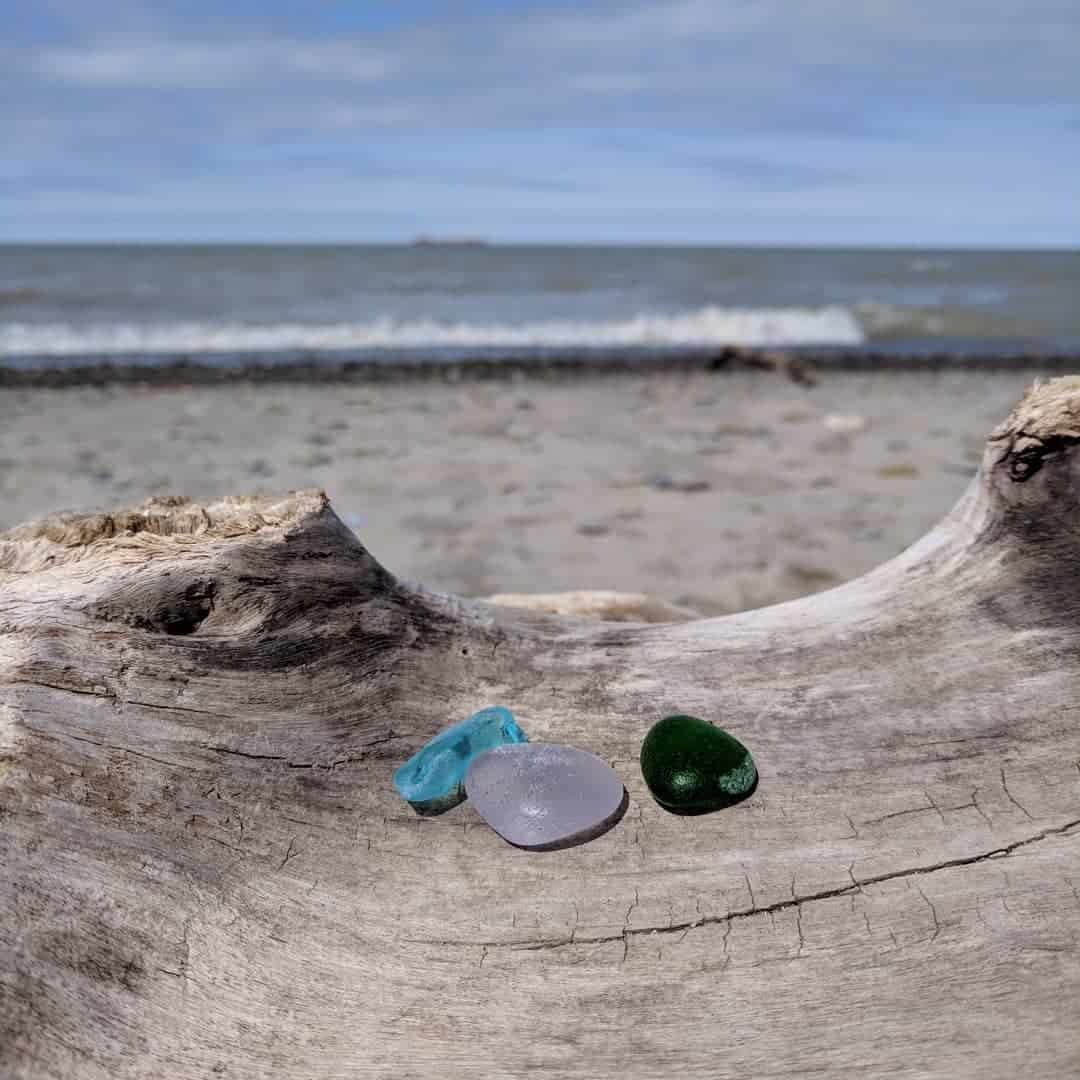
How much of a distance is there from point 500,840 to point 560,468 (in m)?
4.42

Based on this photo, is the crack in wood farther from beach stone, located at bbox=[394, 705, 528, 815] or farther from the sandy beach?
the sandy beach

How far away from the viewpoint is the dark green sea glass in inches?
56.1

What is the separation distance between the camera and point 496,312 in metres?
17.4

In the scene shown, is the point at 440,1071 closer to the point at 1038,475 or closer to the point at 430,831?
the point at 430,831

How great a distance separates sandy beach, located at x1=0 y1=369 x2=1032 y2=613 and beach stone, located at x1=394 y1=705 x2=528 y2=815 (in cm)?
231

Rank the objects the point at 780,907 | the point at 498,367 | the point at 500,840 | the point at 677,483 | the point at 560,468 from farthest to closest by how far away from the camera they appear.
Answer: the point at 498,367
the point at 560,468
the point at 677,483
the point at 500,840
the point at 780,907

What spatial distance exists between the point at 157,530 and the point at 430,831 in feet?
2.17

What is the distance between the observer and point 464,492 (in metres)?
5.25

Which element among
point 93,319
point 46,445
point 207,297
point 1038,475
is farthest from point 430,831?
point 207,297

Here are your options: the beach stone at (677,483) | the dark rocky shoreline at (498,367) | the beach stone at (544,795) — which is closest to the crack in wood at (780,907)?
the beach stone at (544,795)

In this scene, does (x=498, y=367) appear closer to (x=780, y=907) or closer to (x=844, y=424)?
(x=844, y=424)

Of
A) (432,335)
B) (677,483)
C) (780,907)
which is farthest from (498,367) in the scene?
(780,907)

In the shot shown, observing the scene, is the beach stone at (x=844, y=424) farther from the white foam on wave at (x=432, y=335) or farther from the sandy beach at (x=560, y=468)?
the white foam on wave at (x=432, y=335)

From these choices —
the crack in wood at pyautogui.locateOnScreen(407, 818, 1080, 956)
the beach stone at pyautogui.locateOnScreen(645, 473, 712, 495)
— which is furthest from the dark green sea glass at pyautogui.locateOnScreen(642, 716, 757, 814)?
the beach stone at pyautogui.locateOnScreen(645, 473, 712, 495)
